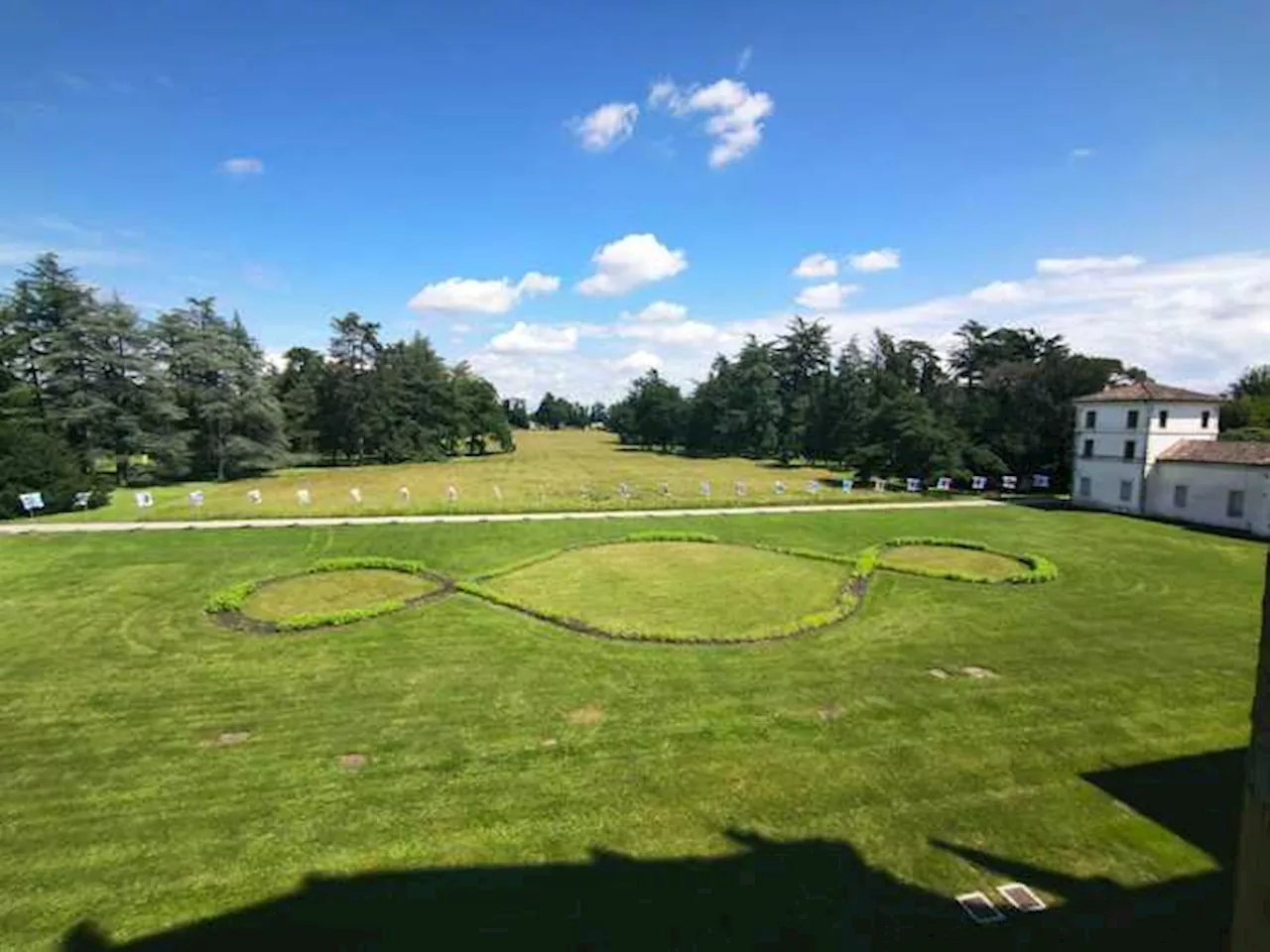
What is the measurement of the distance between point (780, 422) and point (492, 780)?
252ft

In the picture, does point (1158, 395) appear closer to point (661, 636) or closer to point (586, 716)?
point (661, 636)

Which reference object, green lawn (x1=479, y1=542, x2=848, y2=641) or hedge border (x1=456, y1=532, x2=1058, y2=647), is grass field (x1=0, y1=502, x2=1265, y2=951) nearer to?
hedge border (x1=456, y1=532, x2=1058, y2=647)

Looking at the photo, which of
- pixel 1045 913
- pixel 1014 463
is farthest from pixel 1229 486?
pixel 1045 913

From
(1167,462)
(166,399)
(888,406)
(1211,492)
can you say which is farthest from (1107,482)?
(166,399)

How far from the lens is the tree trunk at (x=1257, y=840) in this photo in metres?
2.37

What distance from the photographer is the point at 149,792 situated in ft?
28.6

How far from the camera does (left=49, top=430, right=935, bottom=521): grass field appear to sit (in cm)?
3177

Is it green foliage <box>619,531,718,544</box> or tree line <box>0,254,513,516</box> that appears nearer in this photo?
green foliage <box>619,531,718,544</box>

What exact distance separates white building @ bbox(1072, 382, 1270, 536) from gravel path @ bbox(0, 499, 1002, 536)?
18.2 ft

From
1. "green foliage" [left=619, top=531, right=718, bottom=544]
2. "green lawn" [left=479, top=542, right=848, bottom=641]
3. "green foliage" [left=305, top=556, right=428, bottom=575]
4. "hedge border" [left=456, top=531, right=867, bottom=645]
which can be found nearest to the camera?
"hedge border" [left=456, top=531, right=867, bottom=645]

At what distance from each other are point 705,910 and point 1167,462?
3519cm

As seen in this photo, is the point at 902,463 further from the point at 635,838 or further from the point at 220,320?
the point at 220,320

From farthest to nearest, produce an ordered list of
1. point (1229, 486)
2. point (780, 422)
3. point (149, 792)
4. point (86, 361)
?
point (780, 422) → point (86, 361) → point (1229, 486) → point (149, 792)

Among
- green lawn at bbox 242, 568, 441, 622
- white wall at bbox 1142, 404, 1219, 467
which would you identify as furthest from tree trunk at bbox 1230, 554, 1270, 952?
white wall at bbox 1142, 404, 1219, 467
